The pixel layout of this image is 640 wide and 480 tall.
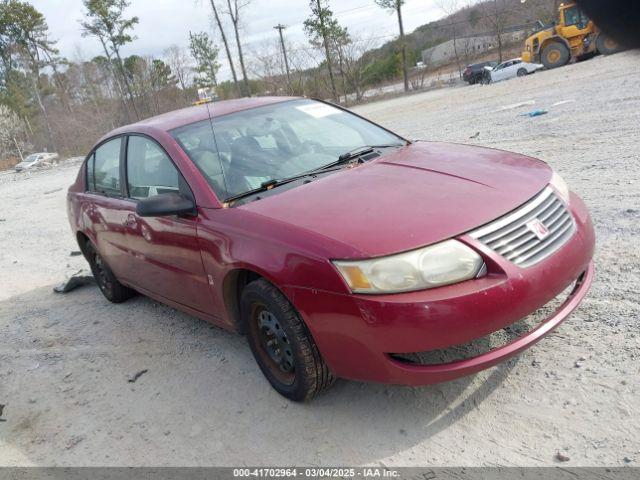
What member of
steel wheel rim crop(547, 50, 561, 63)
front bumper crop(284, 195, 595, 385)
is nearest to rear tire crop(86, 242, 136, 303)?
front bumper crop(284, 195, 595, 385)

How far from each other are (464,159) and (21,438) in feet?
10.3

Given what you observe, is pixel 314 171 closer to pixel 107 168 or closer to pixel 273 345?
pixel 273 345

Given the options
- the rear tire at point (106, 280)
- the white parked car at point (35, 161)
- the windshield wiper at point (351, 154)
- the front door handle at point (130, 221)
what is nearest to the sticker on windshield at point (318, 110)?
the windshield wiper at point (351, 154)

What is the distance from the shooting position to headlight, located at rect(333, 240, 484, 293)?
240cm

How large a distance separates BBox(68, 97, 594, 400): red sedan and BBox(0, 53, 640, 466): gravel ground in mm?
247

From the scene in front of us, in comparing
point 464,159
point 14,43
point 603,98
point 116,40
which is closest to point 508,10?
point 116,40

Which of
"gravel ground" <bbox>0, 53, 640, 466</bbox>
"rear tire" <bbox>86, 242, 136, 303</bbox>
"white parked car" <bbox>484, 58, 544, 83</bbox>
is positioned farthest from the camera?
"white parked car" <bbox>484, 58, 544, 83</bbox>

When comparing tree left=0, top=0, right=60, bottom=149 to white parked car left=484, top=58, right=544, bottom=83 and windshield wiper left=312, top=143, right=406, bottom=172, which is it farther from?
windshield wiper left=312, top=143, right=406, bottom=172

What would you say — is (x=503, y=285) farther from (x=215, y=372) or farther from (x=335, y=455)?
(x=215, y=372)

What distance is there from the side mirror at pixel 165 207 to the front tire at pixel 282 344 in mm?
620

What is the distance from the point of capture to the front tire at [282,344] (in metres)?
2.76

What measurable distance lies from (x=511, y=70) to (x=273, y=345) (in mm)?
28406

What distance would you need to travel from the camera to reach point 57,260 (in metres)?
7.29

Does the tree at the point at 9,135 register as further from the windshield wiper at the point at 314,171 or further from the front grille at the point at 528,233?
the front grille at the point at 528,233
